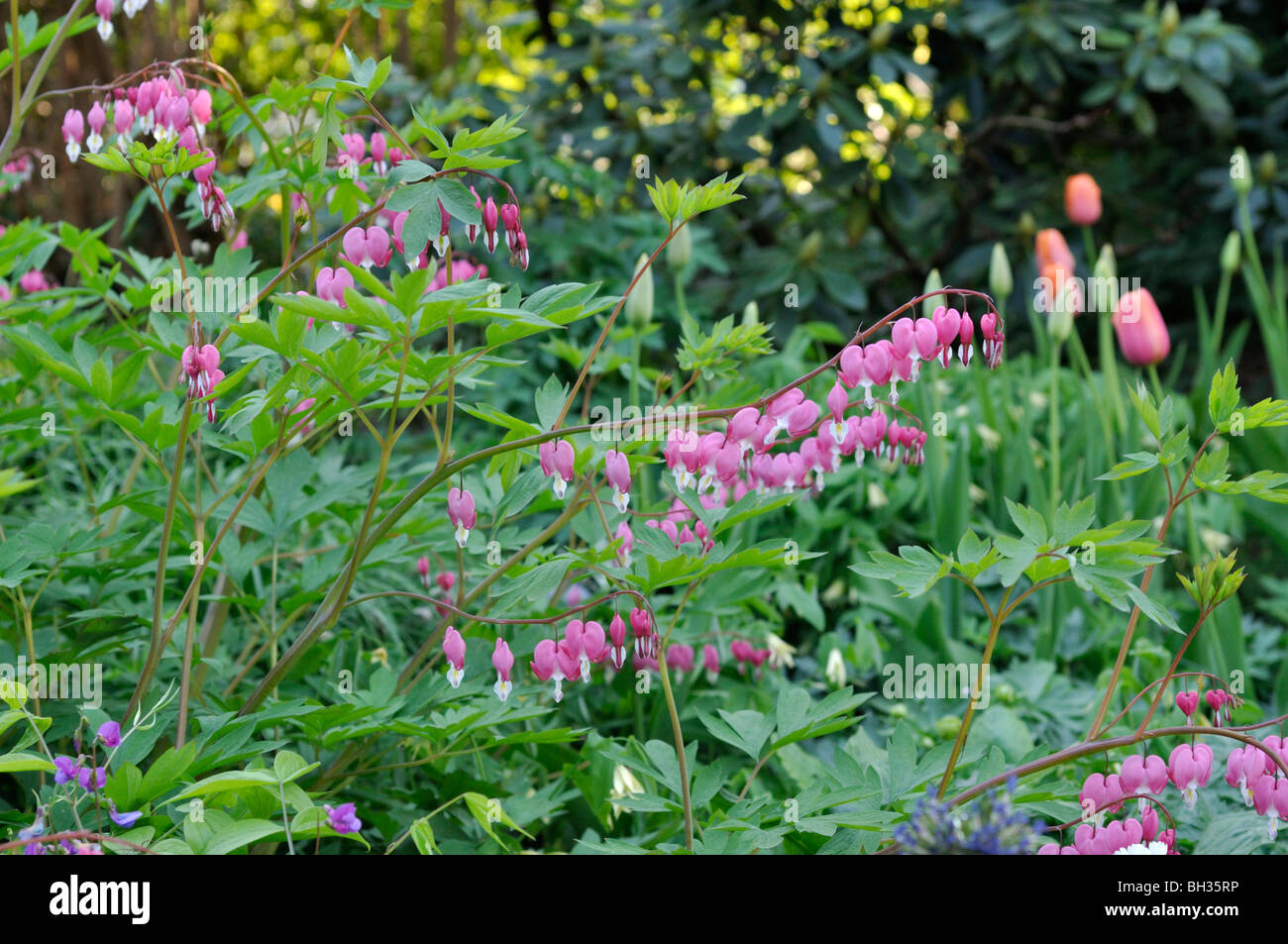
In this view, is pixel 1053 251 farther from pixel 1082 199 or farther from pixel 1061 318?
pixel 1082 199

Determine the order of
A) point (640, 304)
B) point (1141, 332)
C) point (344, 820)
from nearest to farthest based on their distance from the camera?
point (344, 820) < point (640, 304) < point (1141, 332)

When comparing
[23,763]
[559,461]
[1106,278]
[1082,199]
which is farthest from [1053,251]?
[23,763]

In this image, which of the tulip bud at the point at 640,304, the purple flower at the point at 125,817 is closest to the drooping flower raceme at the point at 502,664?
the purple flower at the point at 125,817

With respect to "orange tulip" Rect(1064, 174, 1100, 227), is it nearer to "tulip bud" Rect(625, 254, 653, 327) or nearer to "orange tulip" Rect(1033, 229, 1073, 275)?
"orange tulip" Rect(1033, 229, 1073, 275)

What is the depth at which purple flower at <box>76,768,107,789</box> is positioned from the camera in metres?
1.09

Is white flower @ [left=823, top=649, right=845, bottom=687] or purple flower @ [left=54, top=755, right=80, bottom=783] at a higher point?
purple flower @ [left=54, top=755, right=80, bottom=783]

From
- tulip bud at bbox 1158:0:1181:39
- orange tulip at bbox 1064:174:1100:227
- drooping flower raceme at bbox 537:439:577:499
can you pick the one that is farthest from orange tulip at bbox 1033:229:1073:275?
drooping flower raceme at bbox 537:439:577:499

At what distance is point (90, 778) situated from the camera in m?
1.11

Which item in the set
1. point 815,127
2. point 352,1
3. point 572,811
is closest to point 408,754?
point 572,811

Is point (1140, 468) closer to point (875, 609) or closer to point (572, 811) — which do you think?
point (572, 811)

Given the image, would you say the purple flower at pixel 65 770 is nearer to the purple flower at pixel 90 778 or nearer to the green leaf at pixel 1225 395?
the purple flower at pixel 90 778

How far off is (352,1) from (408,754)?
1.16 m

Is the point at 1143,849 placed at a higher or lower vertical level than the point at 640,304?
lower

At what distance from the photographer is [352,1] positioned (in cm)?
148
